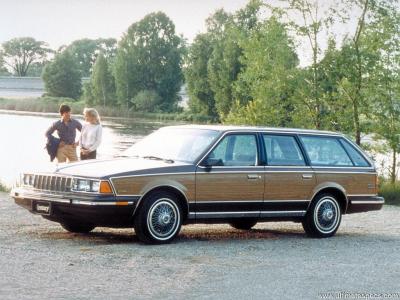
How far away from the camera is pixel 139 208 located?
11.6 meters

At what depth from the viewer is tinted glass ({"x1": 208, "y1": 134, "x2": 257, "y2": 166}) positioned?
12.5 metres

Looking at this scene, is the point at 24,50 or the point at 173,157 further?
the point at 24,50

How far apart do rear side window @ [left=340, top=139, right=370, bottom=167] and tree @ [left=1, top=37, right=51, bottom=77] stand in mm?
89731

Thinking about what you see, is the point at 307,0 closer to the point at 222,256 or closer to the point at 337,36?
the point at 337,36

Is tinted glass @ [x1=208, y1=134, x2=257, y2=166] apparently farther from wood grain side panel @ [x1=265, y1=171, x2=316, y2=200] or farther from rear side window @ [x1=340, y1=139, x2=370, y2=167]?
A: rear side window @ [x1=340, y1=139, x2=370, y2=167]

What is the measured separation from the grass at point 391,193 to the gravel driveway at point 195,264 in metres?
7.96

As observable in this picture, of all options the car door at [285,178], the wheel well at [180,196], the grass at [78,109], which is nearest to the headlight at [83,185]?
the wheel well at [180,196]

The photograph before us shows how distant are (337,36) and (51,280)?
19957mm


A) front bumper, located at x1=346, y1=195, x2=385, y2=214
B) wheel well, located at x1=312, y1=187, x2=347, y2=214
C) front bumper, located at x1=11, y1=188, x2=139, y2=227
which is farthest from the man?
front bumper, located at x1=346, y1=195, x2=385, y2=214

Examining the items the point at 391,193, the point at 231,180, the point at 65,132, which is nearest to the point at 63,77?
the point at 391,193

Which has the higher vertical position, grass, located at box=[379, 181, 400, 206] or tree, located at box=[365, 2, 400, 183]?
tree, located at box=[365, 2, 400, 183]

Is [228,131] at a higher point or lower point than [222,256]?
higher

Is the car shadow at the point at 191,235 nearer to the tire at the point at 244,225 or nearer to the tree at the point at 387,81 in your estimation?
the tire at the point at 244,225

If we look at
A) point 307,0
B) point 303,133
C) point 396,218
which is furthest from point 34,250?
point 307,0
